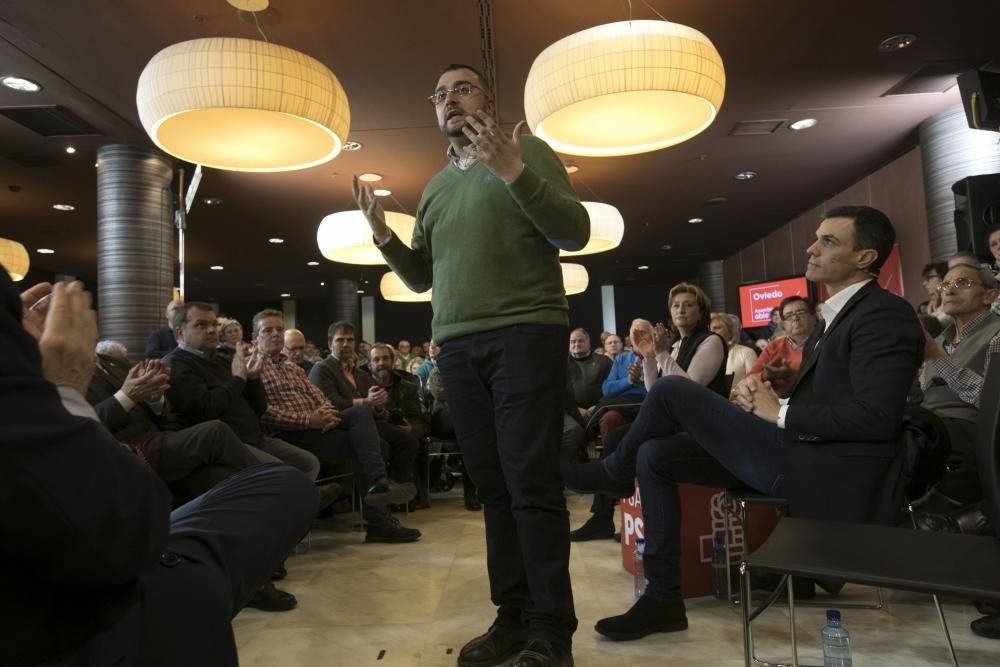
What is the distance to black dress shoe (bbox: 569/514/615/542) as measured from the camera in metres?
3.35

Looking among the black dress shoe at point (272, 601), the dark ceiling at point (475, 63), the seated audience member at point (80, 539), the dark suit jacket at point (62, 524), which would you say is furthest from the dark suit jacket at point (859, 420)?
the dark ceiling at point (475, 63)

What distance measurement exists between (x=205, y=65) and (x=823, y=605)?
295 cm

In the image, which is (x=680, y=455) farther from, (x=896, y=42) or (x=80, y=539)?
(x=896, y=42)

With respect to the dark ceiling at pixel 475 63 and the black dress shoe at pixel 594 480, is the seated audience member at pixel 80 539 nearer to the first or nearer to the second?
the black dress shoe at pixel 594 480

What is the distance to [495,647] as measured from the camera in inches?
67.6

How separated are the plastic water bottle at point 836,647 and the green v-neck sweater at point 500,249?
3.35 feet

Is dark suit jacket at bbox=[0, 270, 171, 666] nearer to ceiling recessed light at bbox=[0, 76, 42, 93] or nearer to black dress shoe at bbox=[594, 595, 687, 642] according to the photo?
black dress shoe at bbox=[594, 595, 687, 642]

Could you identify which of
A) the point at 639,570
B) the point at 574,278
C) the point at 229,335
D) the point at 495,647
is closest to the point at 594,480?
the point at 639,570

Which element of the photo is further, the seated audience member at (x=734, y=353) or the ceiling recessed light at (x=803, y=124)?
the ceiling recessed light at (x=803, y=124)

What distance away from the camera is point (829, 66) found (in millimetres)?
4742

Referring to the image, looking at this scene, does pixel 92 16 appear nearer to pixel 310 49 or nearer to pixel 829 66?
pixel 310 49

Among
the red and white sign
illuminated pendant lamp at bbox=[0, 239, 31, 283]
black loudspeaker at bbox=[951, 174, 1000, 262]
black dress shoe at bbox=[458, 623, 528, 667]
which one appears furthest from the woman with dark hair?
the red and white sign

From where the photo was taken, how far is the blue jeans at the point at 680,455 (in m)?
1.93

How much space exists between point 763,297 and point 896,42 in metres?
6.15
